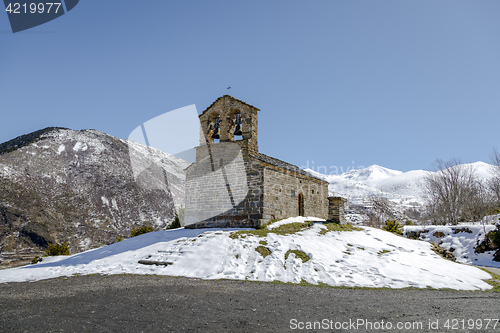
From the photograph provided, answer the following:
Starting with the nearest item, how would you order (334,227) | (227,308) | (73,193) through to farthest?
(227,308), (334,227), (73,193)

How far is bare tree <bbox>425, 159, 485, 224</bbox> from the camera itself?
102 ft

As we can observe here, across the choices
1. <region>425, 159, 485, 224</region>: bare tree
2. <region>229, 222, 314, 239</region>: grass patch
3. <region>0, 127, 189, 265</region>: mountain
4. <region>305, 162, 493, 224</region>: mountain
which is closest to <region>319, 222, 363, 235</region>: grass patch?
<region>229, 222, 314, 239</region>: grass patch

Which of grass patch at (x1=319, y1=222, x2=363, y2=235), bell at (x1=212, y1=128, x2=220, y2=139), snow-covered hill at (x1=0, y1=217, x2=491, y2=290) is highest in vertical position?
bell at (x1=212, y1=128, x2=220, y2=139)

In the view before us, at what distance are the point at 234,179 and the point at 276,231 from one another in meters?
4.30

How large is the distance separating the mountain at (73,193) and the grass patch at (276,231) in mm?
39535

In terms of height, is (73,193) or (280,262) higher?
(73,193)

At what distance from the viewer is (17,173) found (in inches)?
1988

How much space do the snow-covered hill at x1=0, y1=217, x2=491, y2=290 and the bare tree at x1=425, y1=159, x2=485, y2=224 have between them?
69.8 feet

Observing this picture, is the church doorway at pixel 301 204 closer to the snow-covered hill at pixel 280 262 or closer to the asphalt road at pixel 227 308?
the snow-covered hill at pixel 280 262

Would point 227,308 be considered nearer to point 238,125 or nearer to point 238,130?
point 238,130

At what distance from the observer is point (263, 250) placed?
11680 mm

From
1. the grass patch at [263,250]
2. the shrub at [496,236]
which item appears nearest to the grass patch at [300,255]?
the grass patch at [263,250]

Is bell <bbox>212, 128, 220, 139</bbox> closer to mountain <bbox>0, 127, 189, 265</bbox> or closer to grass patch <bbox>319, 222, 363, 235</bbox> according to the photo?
grass patch <bbox>319, 222, 363, 235</bbox>

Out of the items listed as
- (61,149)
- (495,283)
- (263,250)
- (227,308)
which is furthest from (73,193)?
(495,283)
